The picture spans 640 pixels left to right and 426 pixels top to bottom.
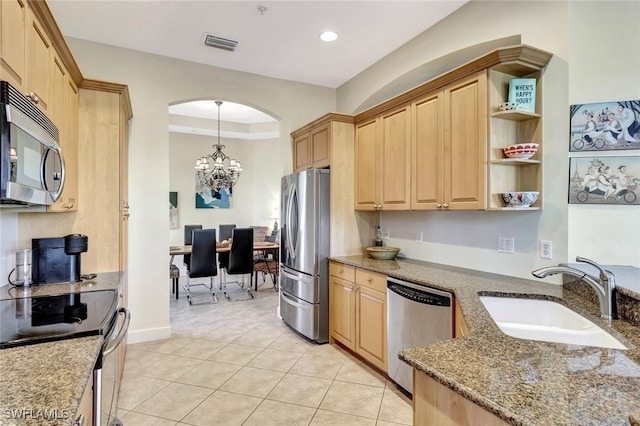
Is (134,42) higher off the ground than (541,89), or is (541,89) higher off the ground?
(134,42)

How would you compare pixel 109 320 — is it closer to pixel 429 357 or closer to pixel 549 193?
pixel 429 357

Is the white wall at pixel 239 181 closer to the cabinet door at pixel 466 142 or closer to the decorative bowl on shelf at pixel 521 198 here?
the cabinet door at pixel 466 142

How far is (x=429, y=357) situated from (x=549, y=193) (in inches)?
67.8

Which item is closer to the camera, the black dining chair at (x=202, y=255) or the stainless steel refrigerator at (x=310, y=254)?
the stainless steel refrigerator at (x=310, y=254)

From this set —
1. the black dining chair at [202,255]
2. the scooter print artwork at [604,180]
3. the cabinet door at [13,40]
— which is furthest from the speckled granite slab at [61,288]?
the scooter print artwork at [604,180]

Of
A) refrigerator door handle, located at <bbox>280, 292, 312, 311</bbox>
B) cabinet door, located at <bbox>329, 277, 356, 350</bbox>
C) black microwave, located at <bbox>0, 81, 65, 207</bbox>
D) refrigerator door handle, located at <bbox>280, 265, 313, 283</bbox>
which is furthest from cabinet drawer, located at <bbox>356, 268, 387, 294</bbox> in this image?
black microwave, located at <bbox>0, 81, 65, 207</bbox>

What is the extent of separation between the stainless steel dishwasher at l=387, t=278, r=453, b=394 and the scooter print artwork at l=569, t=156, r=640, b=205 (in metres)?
Result: 1.07

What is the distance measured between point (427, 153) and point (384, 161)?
21.6 inches

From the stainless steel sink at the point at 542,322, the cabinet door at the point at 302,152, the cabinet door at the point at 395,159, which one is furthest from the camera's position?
the cabinet door at the point at 302,152

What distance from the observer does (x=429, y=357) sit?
109cm

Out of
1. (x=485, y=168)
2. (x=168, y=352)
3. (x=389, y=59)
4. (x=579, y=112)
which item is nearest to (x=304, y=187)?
(x=389, y=59)

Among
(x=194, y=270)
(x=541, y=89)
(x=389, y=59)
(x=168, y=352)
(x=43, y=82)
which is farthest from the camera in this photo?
(x=194, y=270)

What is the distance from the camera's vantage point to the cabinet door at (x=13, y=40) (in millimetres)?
1376

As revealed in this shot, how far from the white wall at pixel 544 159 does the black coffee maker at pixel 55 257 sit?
2812mm
